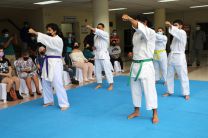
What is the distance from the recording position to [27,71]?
226 inches

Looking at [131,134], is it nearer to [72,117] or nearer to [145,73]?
[145,73]

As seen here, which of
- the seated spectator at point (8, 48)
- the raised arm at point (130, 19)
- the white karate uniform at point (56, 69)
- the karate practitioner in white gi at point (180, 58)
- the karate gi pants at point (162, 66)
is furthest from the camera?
the seated spectator at point (8, 48)

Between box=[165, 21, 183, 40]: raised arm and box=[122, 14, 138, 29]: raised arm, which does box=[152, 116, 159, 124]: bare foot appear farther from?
box=[165, 21, 183, 40]: raised arm

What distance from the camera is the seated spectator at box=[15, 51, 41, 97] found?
18.8ft

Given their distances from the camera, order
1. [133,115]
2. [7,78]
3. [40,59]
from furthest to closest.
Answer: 1. [40,59]
2. [7,78]
3. [133,115]

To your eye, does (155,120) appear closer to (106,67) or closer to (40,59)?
(106,67)

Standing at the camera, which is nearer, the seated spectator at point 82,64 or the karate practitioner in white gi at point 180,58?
the karate practitioner in white gi at point 180,58

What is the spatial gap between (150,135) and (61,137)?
110 centimetres

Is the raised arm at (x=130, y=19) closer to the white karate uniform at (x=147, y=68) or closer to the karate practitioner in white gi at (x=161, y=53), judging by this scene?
the white karate uniform at (x=147, y=68)

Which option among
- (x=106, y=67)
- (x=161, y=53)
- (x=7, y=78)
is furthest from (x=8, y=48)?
(x=161, y=53)

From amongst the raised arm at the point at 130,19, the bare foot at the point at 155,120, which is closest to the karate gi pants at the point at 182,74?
the bare foot at the point at 155,120

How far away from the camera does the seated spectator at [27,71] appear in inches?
225

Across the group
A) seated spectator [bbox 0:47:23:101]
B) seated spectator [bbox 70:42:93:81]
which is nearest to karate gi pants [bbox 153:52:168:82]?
seated spectator [bbox 70:42:93:81]

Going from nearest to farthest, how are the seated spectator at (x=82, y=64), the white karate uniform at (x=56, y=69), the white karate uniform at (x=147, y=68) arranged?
the white karate uniform at (x=147, y=68) → the white karate uniform at (x=56, y=69) → the seated spectator at (x=82, y=64)
